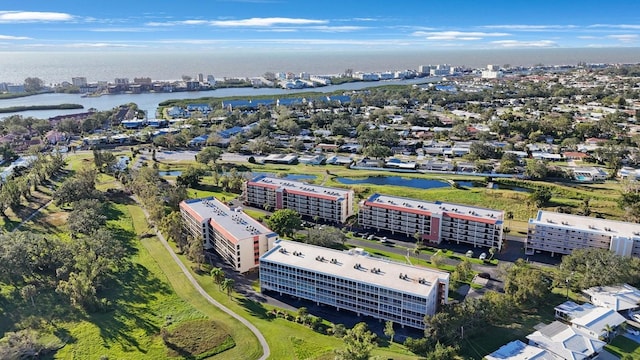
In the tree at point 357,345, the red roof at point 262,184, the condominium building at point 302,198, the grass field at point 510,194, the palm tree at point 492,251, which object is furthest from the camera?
the red roof at point 262,184

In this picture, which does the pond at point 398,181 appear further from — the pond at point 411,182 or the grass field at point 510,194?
the grass field at point 510,194

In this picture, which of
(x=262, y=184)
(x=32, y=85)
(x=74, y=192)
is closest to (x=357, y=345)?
(x=262, y=184)

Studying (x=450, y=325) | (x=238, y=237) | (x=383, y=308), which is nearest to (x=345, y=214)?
(x=238, y=237)

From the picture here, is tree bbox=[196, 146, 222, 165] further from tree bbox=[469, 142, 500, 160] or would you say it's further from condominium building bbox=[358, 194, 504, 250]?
tree bbox=[469, 142, 500, 160]

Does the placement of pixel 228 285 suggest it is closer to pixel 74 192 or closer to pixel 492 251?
pixel 492 251

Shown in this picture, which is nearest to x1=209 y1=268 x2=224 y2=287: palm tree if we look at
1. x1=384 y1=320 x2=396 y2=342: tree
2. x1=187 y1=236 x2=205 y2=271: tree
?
x1=187 y1=236 x2=205 y2=271: tree

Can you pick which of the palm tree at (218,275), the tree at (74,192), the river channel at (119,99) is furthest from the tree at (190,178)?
the river channel at (119,99)

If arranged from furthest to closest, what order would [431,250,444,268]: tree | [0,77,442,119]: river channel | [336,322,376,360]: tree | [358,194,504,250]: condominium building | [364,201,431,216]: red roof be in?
[0,77,442,119]: river channel, [364,201,431,216]: red roof, [358,194,504,250]: condominium building, [431,250,444,268]: tree, [336,322,376,360]: tree

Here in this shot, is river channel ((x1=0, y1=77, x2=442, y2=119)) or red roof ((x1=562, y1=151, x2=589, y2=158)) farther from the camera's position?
river channel ((x1=0, y1=77, x2=442, y2=119))
